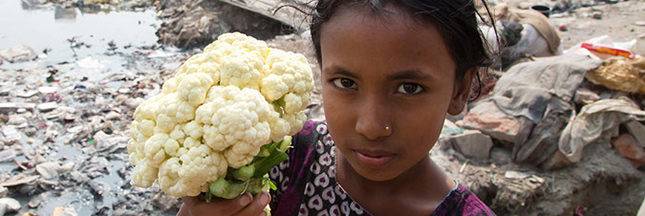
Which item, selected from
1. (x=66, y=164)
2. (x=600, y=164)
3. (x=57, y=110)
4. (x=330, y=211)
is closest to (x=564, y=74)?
(x=600, y=164)

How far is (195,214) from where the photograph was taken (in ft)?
3.32

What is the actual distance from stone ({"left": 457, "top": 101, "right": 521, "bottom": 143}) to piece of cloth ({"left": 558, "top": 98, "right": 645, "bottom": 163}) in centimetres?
39

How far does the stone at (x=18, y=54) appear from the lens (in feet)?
19.5

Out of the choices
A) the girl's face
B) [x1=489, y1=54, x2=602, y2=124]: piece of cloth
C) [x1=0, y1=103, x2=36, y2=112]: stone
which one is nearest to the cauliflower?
the girl's face

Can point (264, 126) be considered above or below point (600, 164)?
above

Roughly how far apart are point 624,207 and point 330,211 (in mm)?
3630

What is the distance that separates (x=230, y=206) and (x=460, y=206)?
0.68 m

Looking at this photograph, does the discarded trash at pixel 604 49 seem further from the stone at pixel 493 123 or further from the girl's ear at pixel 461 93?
the girl's ear at pixel 461 93

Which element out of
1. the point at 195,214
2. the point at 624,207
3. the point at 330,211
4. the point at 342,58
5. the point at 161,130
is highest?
the point at 342,58

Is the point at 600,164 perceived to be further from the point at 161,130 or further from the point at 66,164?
the point at 66,164

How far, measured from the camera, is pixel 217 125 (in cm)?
92

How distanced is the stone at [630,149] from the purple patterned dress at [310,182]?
10.7 ft

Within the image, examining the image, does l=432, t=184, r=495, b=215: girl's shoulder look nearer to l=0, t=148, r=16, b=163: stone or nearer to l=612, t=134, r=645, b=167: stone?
l=612, t=134, r=645, b=167: stone

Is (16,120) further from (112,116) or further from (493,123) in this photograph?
(493,123)
